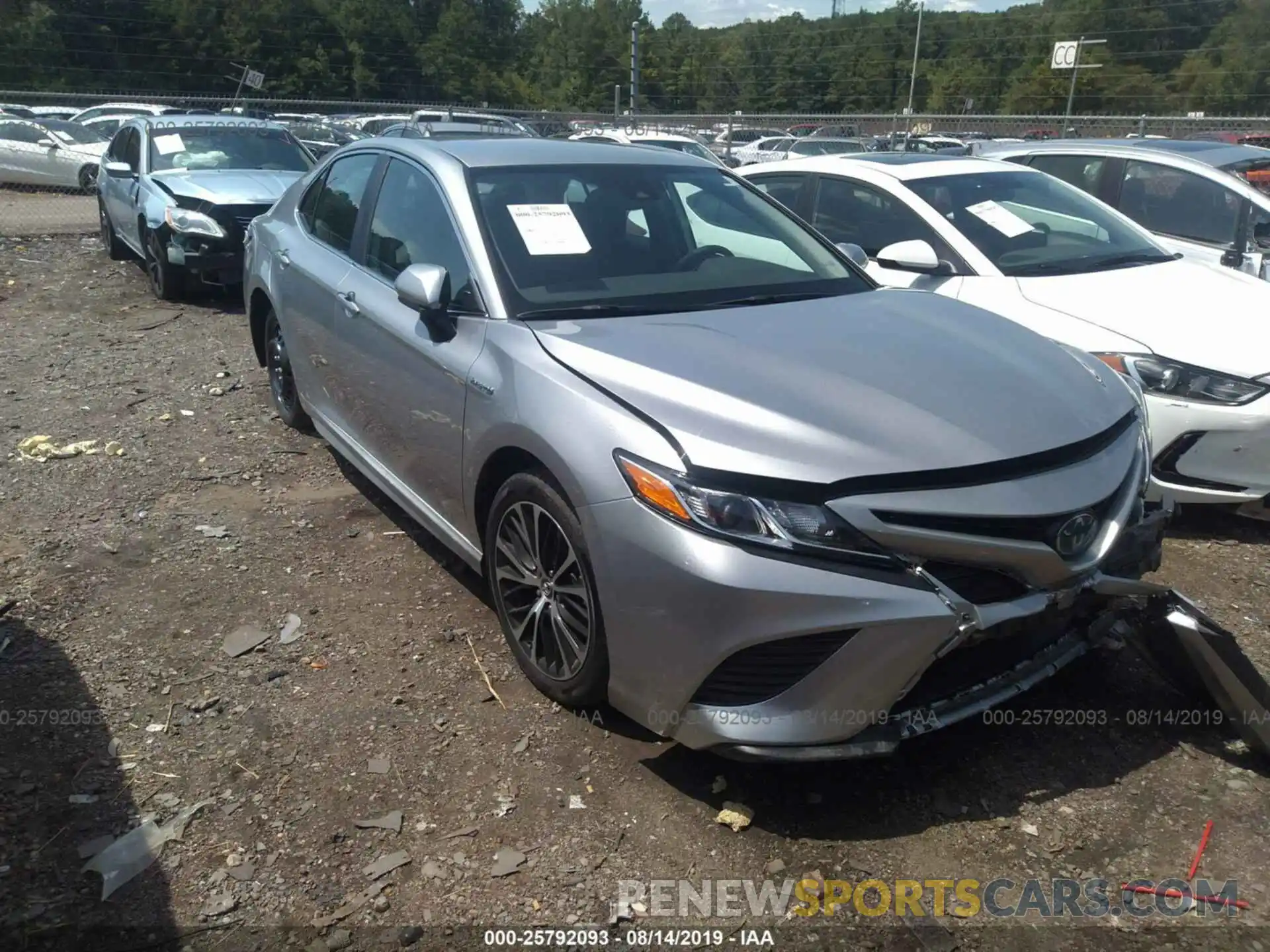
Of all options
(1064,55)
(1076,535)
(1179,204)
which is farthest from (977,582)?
(1064,55)

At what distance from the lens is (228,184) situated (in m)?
9.47

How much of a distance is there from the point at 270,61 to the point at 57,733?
48.7m

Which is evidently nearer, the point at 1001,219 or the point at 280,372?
the point at 1001,219

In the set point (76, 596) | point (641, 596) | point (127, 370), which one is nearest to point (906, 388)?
point (641, 596)

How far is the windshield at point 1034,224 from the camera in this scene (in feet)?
18.3

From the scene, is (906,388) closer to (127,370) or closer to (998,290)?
(998,290)

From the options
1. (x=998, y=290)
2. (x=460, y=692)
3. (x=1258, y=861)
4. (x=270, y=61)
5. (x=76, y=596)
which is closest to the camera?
(x=1258, y=861)

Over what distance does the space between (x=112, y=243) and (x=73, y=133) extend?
977 cm

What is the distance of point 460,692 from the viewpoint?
3.50 m

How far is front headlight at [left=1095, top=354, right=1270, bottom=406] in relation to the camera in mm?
4480

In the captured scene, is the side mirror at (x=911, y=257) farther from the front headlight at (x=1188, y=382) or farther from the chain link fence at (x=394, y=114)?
the chain link fence at (x=394, y=114)

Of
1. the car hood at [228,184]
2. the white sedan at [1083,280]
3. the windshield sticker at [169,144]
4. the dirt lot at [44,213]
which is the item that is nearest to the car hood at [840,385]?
the white sedan at [1083,280]

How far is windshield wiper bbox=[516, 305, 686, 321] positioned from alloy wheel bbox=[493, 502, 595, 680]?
2.18 ft

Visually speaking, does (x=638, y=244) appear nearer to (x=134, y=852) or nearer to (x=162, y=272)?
(x=134, y=852)
